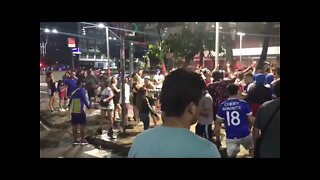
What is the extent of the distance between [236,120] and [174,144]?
120 inches

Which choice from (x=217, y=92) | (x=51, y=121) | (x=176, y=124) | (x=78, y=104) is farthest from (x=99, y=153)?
(x=176, y=124)

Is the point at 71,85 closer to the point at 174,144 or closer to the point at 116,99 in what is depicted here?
the point at 116,99

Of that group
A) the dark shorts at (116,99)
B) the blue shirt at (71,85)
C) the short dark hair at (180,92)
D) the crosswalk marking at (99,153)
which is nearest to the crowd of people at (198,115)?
the short dark hair at (180,92)

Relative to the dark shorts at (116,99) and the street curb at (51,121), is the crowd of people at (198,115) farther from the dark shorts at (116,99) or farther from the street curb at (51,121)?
the street curb at (51,121)

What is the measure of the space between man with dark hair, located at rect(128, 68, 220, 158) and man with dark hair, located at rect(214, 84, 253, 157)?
284 cm

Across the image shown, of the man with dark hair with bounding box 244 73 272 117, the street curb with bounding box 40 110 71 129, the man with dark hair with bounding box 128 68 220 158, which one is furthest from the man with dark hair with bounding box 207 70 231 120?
the street curb with bounding box 40 110 71 129

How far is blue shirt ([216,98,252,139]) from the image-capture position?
4.53 meters
